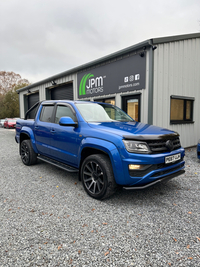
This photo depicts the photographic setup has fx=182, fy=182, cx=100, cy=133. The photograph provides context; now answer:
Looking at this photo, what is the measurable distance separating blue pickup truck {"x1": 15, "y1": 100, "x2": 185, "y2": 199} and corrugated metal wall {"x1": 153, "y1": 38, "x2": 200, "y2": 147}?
11.0 feet

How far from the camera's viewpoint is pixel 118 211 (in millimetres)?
2865

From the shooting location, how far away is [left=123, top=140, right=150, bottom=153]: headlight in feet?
9.18

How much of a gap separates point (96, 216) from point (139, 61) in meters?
6.32

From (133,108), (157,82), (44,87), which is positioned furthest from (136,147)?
(44,87)

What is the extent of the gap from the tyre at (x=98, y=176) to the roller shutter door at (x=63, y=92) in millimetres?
9524

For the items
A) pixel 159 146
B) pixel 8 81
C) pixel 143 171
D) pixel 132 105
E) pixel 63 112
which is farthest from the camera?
pixel 8 81

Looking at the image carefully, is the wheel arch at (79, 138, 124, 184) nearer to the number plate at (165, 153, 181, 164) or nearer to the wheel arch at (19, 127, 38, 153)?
the number plate at (165, 153, 181, 164)

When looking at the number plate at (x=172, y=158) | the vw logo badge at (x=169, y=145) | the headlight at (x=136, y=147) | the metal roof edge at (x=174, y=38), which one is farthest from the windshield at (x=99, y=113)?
the metal roof edge at (x=174, y=38)

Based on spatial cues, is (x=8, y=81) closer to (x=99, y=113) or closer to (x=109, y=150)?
(x=99, y=113)

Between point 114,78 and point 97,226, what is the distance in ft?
23.4

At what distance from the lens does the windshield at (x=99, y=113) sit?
3800mm

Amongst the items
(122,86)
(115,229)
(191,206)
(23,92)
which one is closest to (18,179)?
(115,229)

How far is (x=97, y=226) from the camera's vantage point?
2.48 metres

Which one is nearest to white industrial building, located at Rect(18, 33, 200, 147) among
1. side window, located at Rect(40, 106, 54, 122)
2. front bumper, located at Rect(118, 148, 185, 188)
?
side window, located at Rect(40, 106, 54, 122)
